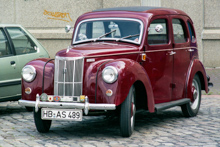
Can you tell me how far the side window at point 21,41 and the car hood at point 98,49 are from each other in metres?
2.10

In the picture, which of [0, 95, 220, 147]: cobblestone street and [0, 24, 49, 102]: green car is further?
[0, 24, 49, 102]: green car

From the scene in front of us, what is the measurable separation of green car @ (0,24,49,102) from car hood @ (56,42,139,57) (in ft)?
6.28

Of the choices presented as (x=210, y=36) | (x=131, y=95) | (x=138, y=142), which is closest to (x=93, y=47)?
(x=131, y=95)

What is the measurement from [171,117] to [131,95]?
2221mm

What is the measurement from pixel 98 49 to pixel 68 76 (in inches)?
22.8

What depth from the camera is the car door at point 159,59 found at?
285 inches

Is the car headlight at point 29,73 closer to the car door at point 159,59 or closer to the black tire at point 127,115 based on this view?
the black tire at point 127,115

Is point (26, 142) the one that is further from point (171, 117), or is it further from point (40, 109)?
point (171, 117)

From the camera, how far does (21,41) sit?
29.5ft

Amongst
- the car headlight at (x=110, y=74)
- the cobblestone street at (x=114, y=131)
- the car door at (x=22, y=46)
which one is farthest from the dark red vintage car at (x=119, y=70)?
the car door at (x=22, y=46)

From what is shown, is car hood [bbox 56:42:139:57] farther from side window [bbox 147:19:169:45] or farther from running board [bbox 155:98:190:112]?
running board [bbox 155:98:190:112]

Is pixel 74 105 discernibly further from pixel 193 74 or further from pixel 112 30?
pixel 193 74

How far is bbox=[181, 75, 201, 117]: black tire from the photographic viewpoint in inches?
326

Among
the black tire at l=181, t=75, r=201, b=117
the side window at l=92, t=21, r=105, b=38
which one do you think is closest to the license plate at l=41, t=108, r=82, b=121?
the side window at l=92, t=21, r=105, b=38
